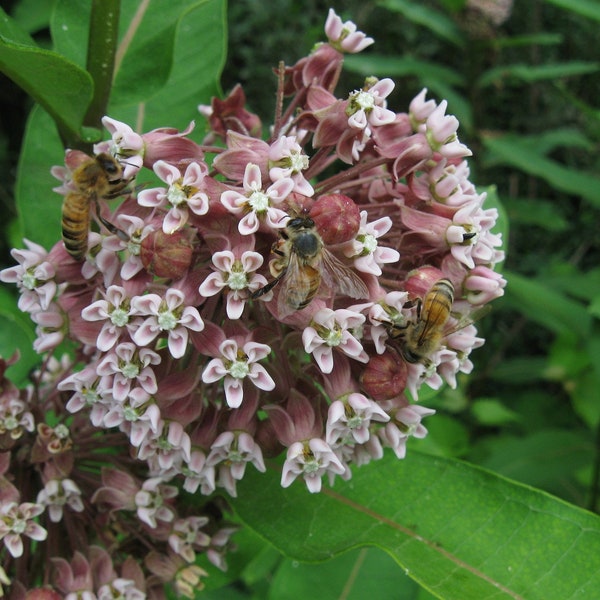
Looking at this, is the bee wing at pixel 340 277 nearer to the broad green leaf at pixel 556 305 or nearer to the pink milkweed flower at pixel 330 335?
the pink milkweed flower at pixel 330 335

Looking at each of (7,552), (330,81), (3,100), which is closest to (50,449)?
(7,552)

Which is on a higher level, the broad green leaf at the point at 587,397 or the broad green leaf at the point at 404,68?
the broad green leaf at the point at 404,68

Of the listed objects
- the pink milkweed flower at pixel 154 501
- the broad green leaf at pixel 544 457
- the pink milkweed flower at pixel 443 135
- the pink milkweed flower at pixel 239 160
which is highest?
the pink milkweed flower at pixel 443 135

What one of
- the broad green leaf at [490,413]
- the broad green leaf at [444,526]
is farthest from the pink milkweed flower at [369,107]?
the broad green leaf at [490,413]

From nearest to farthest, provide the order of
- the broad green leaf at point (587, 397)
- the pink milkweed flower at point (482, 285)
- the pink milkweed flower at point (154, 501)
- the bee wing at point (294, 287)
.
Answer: the bee wing at point (294, 287), the pink milkweed flower at point (482, 285), the pink milkweed flower at point (154, 501), the broad green leaf at point (587, 397)

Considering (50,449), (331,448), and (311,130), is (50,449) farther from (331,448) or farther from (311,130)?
(311,130)

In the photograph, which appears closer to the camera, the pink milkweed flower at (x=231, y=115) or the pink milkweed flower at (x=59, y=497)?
the pink milkweed flower at (x=59, y=497)

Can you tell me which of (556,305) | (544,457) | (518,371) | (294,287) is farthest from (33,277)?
(518,371)

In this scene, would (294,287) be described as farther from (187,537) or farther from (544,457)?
(544,457)
